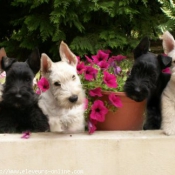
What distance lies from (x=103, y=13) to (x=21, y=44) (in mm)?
1380

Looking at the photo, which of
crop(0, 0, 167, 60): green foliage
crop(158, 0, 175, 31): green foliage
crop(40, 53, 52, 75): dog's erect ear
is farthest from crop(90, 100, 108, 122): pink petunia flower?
crop(158, 0, 175, 31): green foliage

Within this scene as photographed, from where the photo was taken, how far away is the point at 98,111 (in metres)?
2.79

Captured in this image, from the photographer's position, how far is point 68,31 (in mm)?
5703

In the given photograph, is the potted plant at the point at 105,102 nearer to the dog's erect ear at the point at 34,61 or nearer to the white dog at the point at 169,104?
the white dog at the point at 169,104

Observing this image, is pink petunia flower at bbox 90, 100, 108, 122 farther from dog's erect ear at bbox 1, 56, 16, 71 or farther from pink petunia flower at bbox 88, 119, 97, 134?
dog's erect ear at bbox 1, 56, 16, 71

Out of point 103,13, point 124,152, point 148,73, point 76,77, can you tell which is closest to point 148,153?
point 124,152

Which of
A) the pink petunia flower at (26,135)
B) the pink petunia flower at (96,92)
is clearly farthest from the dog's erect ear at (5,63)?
the pink petunia flower at (96,92)

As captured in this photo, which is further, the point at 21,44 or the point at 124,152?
the point at 21,44

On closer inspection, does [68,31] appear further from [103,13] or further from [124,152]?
[124,152]

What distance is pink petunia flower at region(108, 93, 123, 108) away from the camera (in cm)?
278

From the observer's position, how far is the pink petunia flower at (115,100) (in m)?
2.78

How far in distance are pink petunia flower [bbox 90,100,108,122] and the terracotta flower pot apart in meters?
0.15

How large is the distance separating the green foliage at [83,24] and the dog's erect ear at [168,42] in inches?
98.9

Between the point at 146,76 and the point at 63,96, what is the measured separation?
635 mm
